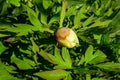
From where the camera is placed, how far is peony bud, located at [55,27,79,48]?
1.03m

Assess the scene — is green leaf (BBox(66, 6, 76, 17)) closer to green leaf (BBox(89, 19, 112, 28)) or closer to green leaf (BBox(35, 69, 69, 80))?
green leaf (BBox(89, 19, 112, 28))

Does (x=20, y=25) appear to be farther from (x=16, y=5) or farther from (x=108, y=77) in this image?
(x=108, y=77)

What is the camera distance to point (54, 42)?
1.08m

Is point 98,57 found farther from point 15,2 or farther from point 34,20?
point 15,2

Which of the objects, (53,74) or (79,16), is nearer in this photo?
(53,74)

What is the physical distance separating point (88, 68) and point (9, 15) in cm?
35

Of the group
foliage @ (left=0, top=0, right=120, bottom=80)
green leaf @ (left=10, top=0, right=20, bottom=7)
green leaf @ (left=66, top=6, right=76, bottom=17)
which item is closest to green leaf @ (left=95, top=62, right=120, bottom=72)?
foliage @ (left=0, top=0, right=120, bottom=80)

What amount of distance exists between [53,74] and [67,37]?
0.43ft

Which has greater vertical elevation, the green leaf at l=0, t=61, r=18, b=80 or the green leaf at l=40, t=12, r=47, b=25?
the green leaf at l=40, t=12, r=47, b=25

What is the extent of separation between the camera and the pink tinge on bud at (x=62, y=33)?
40.2 inches

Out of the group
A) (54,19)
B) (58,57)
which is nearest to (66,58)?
(58,57)

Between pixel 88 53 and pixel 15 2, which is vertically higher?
pixel 15 2

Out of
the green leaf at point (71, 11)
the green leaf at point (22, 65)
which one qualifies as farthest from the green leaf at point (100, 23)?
the green leaf at point (22, 65)

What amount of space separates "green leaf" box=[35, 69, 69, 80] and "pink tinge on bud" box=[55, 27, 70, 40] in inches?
4.1
